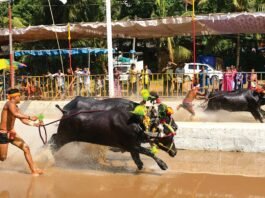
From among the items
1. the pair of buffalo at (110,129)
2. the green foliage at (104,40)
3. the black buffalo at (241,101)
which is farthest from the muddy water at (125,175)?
the green foliage at (104,40)

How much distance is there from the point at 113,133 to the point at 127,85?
9.78 meters

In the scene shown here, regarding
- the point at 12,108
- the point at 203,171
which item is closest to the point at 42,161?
the point at 12,108

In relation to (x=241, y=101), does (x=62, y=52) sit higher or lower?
higher

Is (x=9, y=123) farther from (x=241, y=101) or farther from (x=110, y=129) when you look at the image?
(x=241, y=101)

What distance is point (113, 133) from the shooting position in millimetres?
8328

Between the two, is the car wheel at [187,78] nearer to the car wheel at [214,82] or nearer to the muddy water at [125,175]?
the car wheel at [214,82]

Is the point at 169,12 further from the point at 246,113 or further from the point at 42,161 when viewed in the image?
the point at 42,161

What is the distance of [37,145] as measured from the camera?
34.1ft

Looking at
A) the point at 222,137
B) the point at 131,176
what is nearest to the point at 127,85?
the point at 222,137

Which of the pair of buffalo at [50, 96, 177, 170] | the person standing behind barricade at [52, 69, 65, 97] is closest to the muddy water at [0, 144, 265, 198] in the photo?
the pair of buffalo at [50, 96, 177, 170]

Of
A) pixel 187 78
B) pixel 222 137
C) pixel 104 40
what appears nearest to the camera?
pixel 222 137

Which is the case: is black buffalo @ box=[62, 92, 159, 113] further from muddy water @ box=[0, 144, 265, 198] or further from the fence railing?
the fence railing

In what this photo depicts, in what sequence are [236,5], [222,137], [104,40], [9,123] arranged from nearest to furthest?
[9,123] < [222,137] < [236,5] < [104,40]

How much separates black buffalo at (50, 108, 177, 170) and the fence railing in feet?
29.4
